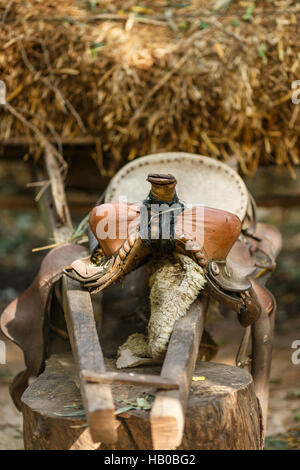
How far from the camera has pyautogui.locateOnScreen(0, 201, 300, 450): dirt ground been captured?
9.07 ft

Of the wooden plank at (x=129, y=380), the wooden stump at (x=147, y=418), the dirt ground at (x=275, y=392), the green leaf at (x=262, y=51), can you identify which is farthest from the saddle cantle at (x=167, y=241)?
the green leaf at (x=262, y=51)

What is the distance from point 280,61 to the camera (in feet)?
10.2

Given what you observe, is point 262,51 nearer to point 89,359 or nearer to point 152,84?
point 152,84

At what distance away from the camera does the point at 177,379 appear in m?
1.42

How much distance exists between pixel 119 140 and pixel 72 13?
769 millimetres

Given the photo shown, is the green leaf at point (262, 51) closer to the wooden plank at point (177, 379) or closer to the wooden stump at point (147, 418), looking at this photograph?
the wooden plank at point (177, 379)

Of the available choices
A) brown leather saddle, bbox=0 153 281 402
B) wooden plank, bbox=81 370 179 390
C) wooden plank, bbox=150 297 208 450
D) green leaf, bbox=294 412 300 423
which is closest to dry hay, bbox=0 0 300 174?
brown leather saddle, bbox=0 153 281 402

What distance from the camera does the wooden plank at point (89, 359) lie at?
1310 millimetres

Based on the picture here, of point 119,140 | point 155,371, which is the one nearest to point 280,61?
point 119,140

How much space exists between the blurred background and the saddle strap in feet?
3.80

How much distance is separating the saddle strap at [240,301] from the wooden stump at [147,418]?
222 mm

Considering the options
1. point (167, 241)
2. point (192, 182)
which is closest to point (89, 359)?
point (167, 241)

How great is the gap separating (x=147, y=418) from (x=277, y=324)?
3000 mm
